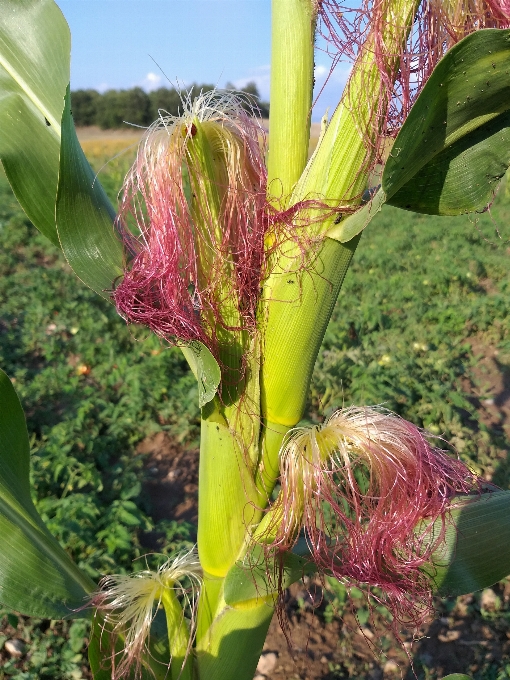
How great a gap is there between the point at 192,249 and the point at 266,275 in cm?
11

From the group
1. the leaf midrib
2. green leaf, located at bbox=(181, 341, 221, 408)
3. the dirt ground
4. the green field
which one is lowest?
the dirt ground

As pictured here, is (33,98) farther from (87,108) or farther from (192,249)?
(87,108)

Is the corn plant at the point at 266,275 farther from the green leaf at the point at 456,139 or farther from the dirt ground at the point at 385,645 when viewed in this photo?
the dirt ground at the point at 385,645

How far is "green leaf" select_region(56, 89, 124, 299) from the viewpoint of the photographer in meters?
0.78

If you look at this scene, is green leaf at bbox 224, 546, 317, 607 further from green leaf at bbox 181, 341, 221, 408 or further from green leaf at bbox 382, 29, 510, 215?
green leaf at bbox 382, 29, 510, 215

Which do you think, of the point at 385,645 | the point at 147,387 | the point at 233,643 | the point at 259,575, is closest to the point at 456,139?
the point at 259,575

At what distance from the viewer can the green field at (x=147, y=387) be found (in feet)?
7.66

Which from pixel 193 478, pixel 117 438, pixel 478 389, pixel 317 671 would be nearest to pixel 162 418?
pixel 117 438

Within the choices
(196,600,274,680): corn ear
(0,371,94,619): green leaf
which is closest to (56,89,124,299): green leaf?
(0,371,94,619): green leaf

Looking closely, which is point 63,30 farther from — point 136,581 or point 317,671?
point 317,671

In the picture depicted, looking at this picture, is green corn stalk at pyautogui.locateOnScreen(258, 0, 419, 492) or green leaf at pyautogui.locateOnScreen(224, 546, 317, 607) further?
green leaf at pyautogui.locateOnScreen(224, 546, 317, 607)

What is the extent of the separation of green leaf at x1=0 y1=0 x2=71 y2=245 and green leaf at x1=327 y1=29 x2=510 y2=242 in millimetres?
547

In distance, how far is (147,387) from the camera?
3.73 m

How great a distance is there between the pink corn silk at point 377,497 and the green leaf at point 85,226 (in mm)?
415
